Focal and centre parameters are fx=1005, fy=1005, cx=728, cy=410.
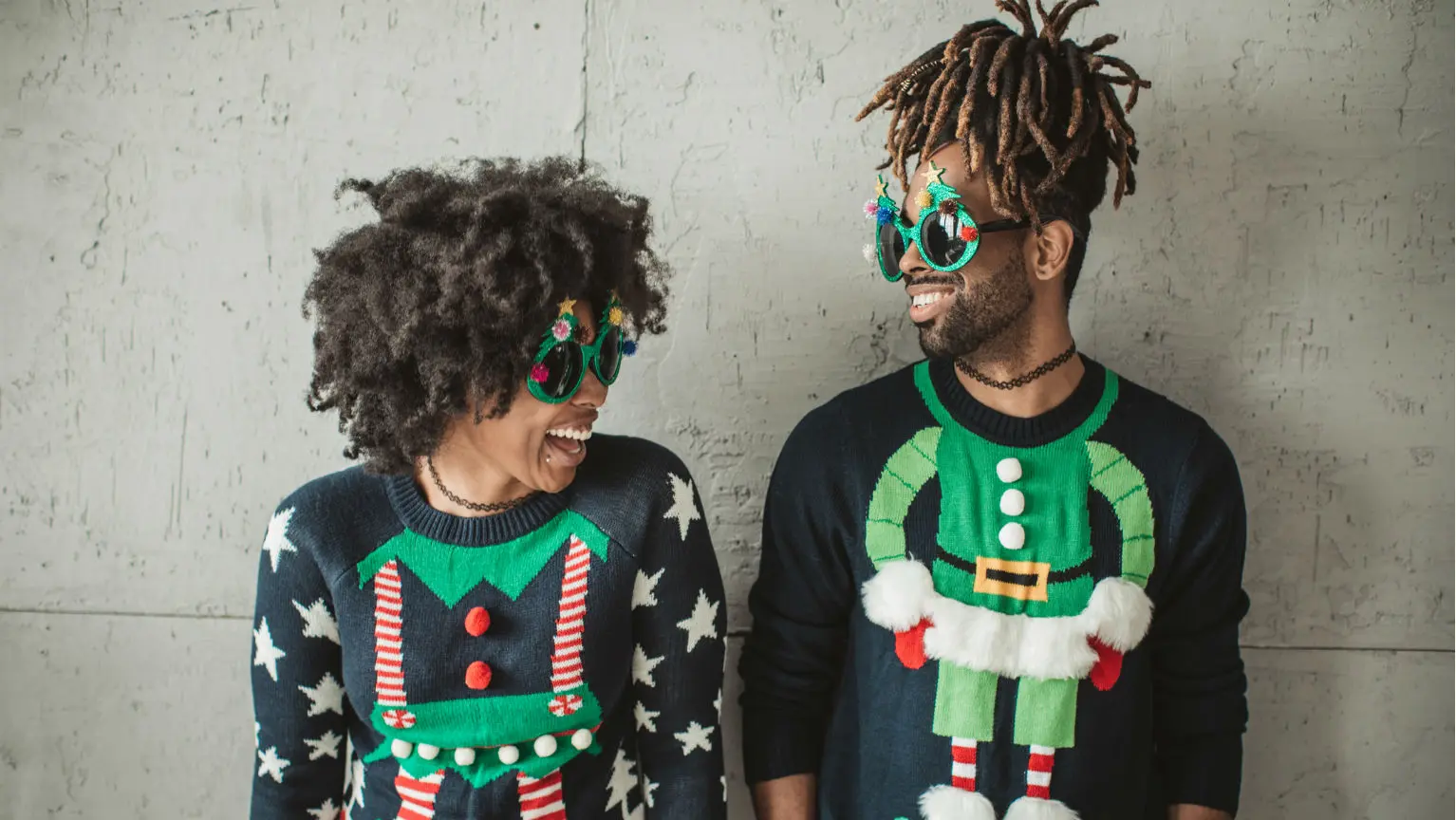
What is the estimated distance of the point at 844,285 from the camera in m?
2.16

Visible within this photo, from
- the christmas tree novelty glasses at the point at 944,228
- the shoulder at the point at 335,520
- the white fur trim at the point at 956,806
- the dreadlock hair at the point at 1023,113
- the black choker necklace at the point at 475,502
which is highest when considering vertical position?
the dreadlock hair at the point at 1023,113

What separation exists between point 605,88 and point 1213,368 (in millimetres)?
1431

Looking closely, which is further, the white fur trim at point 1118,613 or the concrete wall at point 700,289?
the concrete wall at point 700,289

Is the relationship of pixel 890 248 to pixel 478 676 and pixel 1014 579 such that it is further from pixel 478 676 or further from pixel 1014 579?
pixel 478 676

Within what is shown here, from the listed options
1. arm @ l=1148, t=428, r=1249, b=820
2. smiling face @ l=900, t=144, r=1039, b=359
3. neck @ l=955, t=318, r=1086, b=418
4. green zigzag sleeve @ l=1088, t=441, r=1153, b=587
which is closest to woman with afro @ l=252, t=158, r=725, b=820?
smiling face @ l=900, t=144, r=1039, b=359

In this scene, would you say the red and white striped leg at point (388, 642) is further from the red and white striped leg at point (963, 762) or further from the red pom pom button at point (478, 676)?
the red and white striped leg at point (963, 762)

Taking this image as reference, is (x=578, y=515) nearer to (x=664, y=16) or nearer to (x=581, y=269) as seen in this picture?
(x=581, y=269)

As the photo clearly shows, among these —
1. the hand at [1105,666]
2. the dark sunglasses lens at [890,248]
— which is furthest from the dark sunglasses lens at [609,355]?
the hand at [1105,666]

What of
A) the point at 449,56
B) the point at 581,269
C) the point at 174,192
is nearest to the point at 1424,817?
the point at 581,269

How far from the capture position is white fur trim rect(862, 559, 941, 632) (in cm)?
173

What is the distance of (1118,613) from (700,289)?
105 centimetres

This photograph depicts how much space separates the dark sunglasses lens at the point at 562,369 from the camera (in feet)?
4.96

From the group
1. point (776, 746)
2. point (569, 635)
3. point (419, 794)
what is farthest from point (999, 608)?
point (419, 794)

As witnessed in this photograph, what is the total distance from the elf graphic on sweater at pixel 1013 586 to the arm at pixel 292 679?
937 millimetres
